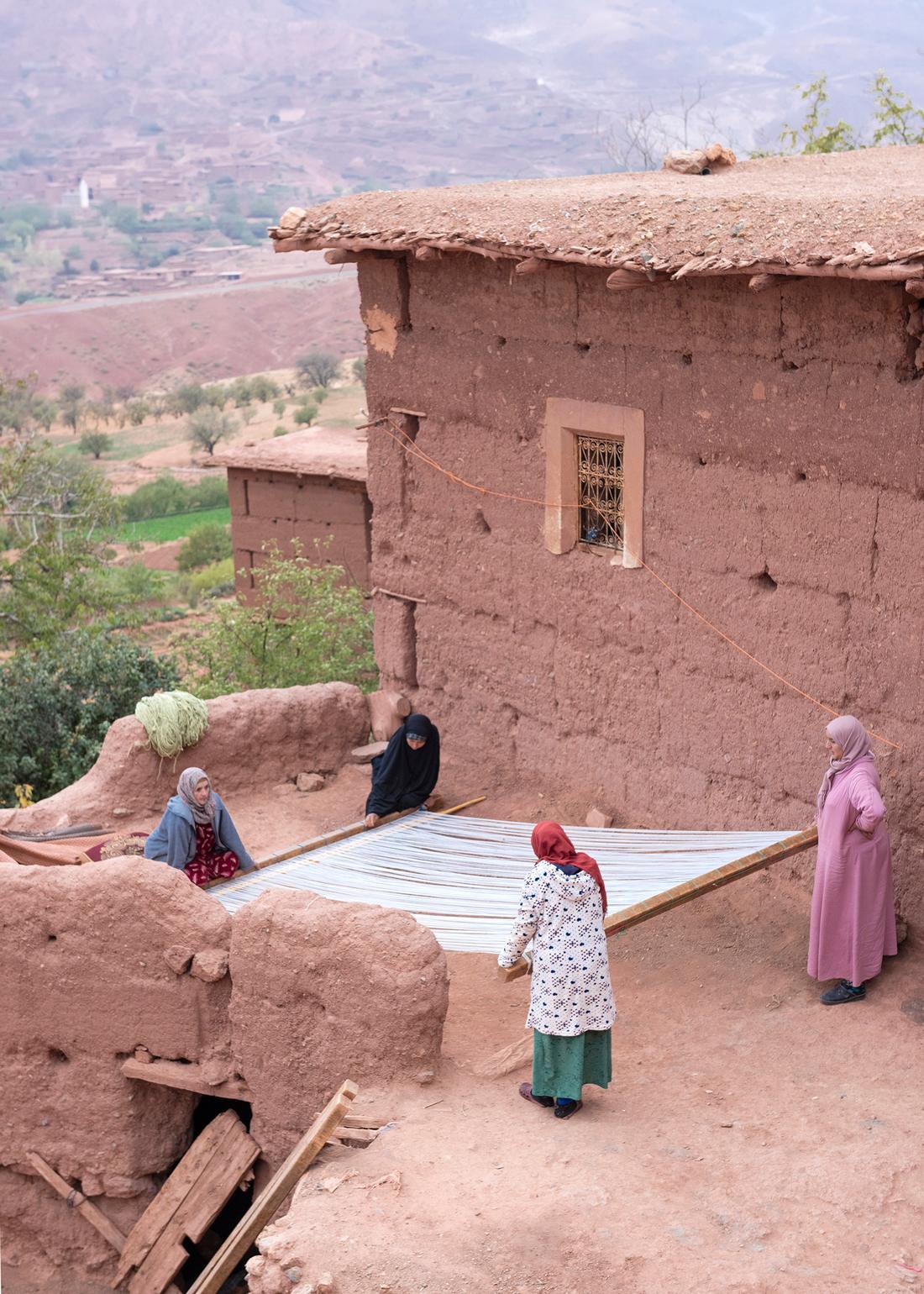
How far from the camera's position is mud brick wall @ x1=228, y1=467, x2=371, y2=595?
1611 centimetres

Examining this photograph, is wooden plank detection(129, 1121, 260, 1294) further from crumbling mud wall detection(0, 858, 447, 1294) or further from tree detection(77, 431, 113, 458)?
tree detection(77, 431, 113, 458)

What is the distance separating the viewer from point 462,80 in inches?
3752

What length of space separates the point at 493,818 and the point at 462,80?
308 ft

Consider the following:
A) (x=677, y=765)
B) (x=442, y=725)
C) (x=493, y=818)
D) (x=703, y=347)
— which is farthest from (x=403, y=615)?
(x=703, y=347)

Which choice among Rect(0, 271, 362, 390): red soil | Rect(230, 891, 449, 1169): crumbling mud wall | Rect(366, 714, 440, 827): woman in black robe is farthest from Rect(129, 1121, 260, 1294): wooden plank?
Rect(0, 271, 362, 390): red soil

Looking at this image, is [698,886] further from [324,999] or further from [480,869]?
[324,999]

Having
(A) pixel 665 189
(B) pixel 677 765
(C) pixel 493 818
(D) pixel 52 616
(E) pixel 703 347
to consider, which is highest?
(A) pixel 665 189

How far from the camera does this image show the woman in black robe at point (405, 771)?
8305mm

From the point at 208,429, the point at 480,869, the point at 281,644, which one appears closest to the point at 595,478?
the point at 480,869

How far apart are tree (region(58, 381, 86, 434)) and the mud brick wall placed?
28.7 metres

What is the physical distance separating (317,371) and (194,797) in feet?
136

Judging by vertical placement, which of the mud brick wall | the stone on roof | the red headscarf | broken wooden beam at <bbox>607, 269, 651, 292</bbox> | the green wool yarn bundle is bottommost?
the mud brick wall

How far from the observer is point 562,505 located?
812 cm

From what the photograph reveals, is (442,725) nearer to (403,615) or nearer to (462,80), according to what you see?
(403,615)
